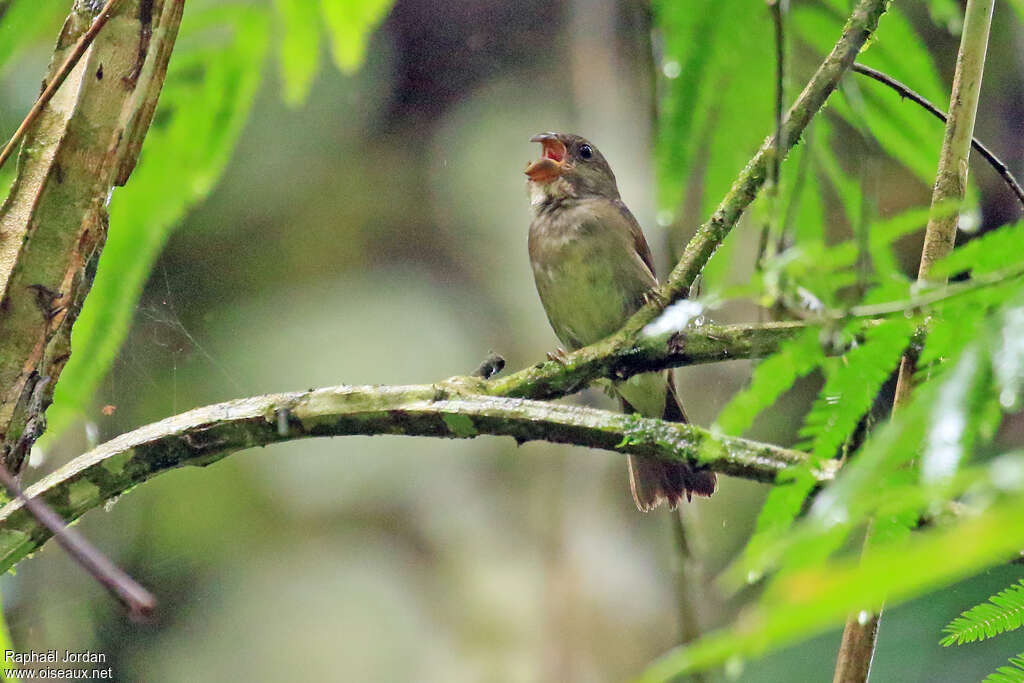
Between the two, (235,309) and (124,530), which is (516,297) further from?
(124,530)

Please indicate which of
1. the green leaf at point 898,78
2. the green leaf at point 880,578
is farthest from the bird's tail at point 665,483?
the green leaf at point 880,578

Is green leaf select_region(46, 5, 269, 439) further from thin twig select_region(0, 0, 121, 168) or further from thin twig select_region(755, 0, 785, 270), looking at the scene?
thin twig select_region(755, 0, 785, 270)

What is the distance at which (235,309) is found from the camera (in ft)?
22.9

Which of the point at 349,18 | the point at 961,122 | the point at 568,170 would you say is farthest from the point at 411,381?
the point at 961,122

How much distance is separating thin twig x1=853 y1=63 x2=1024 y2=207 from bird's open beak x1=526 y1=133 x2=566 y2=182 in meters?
2.25

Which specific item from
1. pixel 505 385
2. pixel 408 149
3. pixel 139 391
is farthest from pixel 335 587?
pixel 505 385

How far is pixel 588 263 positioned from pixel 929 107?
2.01m

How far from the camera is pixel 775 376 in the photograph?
4.04 ft

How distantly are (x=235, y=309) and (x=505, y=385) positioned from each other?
5.19 m

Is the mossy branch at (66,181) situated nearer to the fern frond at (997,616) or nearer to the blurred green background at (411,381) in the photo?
the fern frond at (997,616)

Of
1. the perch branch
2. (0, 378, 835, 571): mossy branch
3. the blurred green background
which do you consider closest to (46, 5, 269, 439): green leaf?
(0, 378, 835, 571): mossy branch

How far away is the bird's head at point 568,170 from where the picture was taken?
14.3ft

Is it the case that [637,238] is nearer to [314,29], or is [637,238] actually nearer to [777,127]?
[314,29]

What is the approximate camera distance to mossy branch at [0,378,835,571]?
1.91 m
